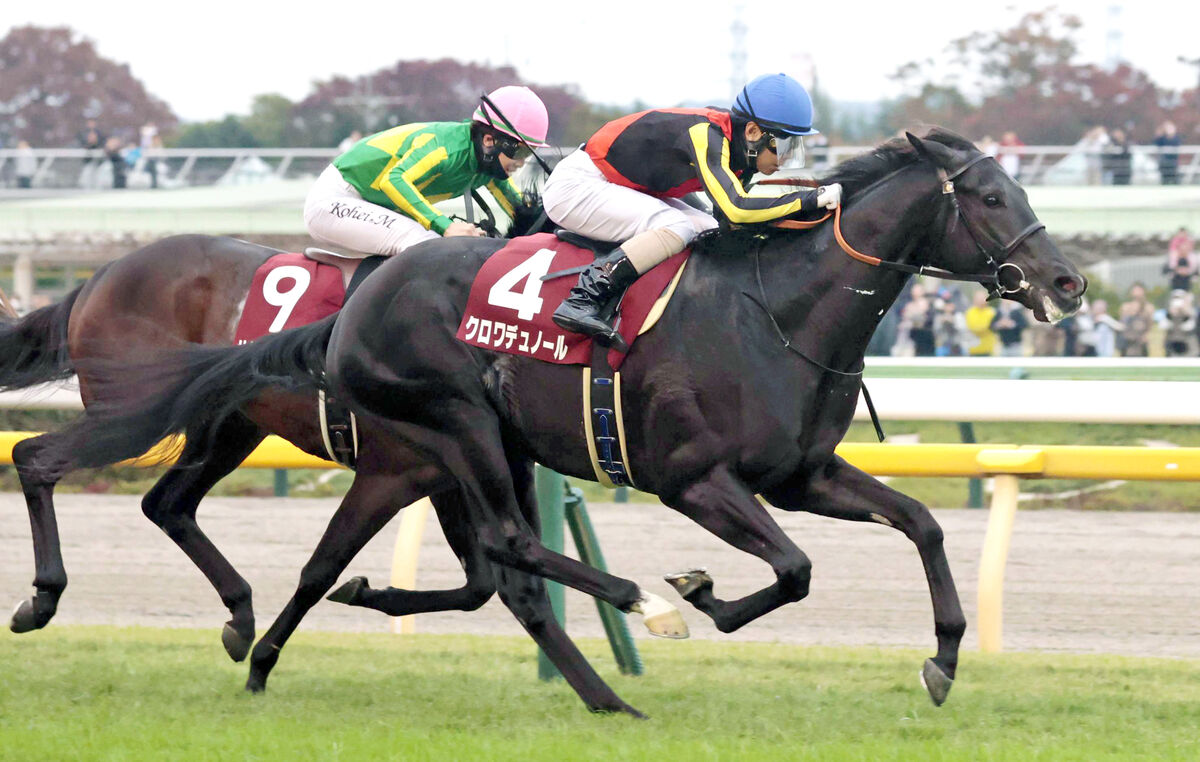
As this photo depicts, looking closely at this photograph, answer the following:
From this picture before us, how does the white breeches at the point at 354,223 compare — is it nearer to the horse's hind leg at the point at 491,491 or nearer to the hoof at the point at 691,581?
the horse's hind leg at the point at 491,491

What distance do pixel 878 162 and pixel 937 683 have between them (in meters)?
1.37

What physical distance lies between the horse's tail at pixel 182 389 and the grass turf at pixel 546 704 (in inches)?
26.2

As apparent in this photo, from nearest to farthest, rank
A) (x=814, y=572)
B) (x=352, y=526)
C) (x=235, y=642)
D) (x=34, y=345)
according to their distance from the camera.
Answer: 1. (x=352, y=526)
2. (x=235, y=642)
3. (x=34, y=345)
4. (x=814, y=572)

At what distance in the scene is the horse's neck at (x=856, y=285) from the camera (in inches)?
167

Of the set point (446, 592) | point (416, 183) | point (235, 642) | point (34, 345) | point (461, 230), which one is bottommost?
point (235, 642)

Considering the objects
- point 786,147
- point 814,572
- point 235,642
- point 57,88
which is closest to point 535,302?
point 786,147

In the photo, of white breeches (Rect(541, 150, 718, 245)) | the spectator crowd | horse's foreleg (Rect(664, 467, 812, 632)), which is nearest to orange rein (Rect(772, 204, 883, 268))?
white breeches (Rect(541, 150, 718, 245))

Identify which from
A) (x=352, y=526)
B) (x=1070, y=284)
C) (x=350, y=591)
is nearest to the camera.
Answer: (x=1070, y=284)

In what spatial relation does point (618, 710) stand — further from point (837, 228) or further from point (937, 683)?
point (837, 228)

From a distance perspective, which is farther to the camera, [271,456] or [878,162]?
[271,456]

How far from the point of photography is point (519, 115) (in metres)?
5.07

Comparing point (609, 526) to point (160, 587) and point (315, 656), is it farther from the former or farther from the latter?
point (315, 656)

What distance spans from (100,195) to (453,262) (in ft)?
54.4

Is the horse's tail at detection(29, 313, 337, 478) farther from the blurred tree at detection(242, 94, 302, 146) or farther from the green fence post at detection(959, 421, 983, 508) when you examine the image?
the blurred tree at detection(242, 94, 302, 146)
